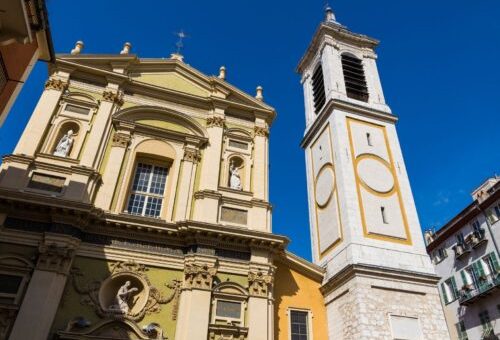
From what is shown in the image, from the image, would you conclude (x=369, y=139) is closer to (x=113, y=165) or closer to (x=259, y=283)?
(x=259, y=283)

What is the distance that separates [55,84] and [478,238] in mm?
24117

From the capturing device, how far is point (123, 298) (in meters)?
12.5

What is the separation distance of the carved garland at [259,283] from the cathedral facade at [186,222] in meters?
0.04

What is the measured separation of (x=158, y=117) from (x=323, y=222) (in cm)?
843

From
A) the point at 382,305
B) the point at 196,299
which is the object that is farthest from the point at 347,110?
the point at 196,299

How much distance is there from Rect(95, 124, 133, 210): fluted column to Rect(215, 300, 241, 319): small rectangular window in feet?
16.8

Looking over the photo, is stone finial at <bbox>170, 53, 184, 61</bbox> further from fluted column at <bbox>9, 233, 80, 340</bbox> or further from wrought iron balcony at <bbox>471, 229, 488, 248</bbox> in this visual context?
wrought iron balcony at <bbox>471, 229, 488, 248</bbox>

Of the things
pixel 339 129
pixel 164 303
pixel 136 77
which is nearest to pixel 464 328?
pixel 339 129

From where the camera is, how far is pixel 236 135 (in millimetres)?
17891

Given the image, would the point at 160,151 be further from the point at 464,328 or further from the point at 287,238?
the point at 464,328

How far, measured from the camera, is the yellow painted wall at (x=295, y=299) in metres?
13.9

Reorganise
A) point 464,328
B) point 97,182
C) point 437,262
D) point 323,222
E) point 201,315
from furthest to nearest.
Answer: point 437,262, point 464,328, point 323,222, point 97,182, point 201,315

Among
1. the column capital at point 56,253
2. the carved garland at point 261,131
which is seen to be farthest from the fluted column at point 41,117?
the carved garland at point 261,131

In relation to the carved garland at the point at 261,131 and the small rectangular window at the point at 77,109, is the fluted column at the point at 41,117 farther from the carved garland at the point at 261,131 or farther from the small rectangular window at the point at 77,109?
the carved garland at the point at 261,131
